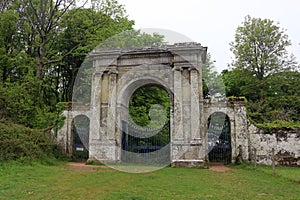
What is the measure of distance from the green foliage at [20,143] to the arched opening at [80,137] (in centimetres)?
293

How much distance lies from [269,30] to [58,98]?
19.0 metres

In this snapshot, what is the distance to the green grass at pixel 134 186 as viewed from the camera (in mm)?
7055

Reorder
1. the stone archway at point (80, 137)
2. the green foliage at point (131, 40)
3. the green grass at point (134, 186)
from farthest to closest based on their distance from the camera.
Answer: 1. the green foliage at point (131, 40)
2. the stone archway at point (80, 137)
3. the green grass at point (134, 186)

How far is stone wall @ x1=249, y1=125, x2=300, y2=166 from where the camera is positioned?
46.6ft

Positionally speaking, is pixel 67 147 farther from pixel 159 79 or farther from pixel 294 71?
pixel 294 71

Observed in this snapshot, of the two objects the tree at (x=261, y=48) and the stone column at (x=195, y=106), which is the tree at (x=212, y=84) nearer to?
the tree at (x=261, y=48)

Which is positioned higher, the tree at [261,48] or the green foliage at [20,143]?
the tree at [261,48]

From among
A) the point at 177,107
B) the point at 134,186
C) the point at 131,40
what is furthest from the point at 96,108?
the point at 131,40

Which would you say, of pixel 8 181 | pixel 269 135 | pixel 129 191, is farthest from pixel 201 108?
pixel 8 181

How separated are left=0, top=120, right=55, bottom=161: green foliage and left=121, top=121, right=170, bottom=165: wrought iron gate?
4.06 metres

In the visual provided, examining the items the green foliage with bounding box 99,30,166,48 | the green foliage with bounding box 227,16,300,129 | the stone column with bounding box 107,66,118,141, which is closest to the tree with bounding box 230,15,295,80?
the green foliage with bounding box 227,16,300,129

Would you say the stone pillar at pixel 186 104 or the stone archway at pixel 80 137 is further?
the stone archway at pixel 80 137

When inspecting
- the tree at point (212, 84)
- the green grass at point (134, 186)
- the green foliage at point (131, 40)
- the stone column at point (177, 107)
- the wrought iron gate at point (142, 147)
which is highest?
the green foliage at point (131, 40)

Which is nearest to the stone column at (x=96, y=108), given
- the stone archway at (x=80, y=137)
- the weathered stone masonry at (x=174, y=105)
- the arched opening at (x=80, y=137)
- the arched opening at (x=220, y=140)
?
the weathered stone masonry at (x=174, y=105)
